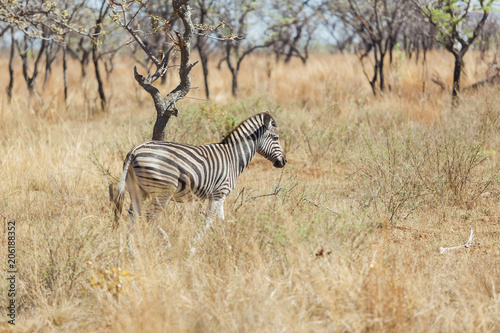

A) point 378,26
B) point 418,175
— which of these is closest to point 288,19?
point 378,26

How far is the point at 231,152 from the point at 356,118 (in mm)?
5417

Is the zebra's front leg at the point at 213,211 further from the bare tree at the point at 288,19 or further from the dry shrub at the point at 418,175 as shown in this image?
the bare tree at the point at 288,19

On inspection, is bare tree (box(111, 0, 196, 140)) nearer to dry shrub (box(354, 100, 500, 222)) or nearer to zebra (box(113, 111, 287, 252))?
zebra (box(113, 111, 287, 252))

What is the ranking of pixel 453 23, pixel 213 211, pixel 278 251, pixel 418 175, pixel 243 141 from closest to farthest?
pixel 278 251, pixel 213 211, pixel 243 141, pixel 418 175, pixel 453 23

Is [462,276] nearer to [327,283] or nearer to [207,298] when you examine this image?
[327,283]

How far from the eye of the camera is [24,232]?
4574 mm

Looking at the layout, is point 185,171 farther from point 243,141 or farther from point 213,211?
point 243,141

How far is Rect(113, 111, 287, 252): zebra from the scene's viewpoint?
13.9 ft

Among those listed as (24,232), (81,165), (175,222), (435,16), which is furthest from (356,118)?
(24,232)

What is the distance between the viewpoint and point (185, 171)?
4387mm

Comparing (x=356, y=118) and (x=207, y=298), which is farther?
(x=356, y=118)

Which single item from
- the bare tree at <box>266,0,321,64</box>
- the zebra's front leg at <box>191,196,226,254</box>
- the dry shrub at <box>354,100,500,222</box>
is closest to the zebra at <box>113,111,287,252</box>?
the zebra's front leg at <box>191,196,226,254</box>

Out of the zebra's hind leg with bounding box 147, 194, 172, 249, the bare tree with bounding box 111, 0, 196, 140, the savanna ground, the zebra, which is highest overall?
the bare tree with bounding box 111, 0, 196, 140

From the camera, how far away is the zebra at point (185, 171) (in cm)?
422
